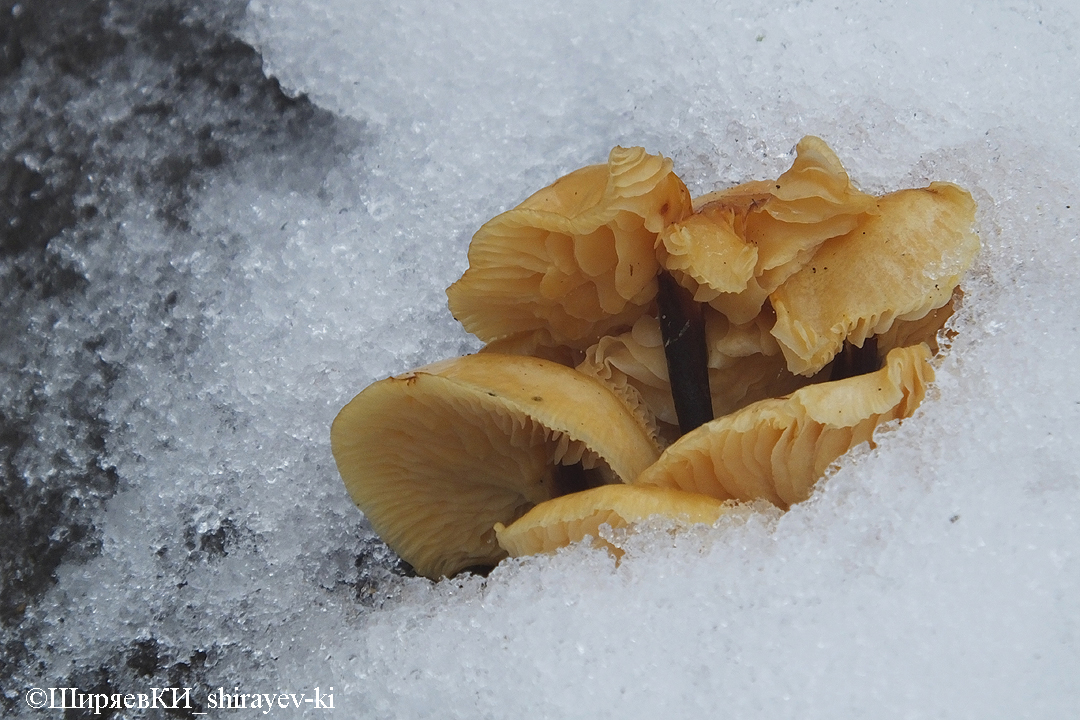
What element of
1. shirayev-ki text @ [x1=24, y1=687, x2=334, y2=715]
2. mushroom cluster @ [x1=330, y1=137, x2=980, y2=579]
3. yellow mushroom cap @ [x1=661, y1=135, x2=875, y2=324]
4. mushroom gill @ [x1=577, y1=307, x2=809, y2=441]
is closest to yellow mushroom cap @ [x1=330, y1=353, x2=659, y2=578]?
mushroom cluster @ [x1=330, y1=137, x2=980, y2=579]

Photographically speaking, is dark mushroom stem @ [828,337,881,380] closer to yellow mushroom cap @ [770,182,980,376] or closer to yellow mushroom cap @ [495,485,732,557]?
yellow mushroom cap @ [770,182,980,376]

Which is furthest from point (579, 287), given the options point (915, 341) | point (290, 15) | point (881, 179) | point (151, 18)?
point (151, 18)

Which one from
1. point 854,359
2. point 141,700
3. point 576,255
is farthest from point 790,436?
point 141,700

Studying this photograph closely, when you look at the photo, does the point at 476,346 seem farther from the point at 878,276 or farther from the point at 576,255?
the point at 878,276

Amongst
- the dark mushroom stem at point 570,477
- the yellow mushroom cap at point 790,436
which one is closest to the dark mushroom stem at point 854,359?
the yellow mushroom cap at point 790,436

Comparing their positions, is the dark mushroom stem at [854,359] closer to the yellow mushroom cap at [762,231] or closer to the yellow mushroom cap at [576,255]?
the yellow mushroom cap at [762,231]

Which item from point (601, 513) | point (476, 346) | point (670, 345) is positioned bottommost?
point (601, 513)
